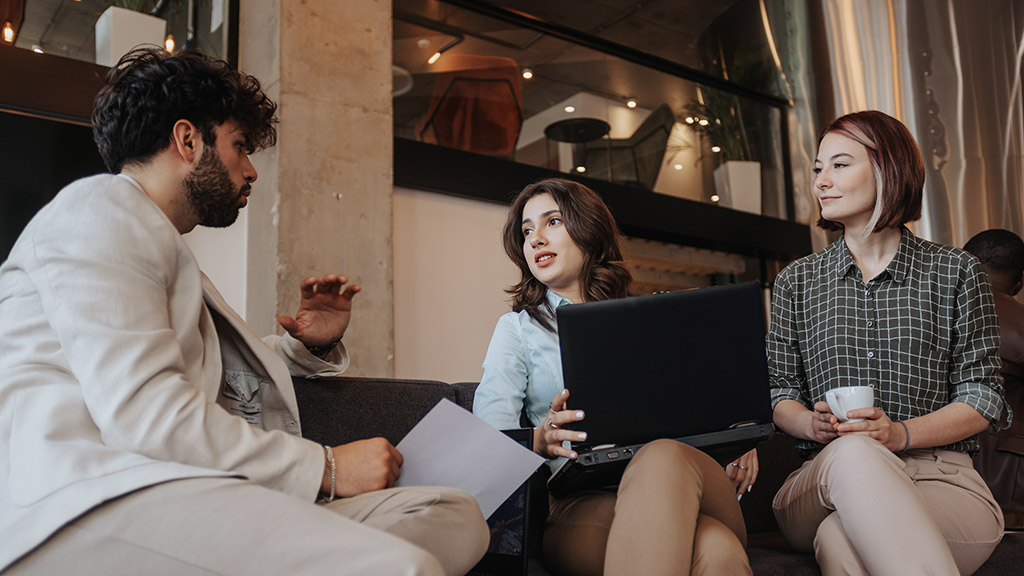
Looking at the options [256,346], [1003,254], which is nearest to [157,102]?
[256,346]

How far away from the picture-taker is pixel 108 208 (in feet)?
3.69

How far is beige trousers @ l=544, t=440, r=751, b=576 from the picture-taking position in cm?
131

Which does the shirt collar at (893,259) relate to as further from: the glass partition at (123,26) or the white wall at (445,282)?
the glass partition at (123,26)

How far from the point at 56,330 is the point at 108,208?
0.20 m

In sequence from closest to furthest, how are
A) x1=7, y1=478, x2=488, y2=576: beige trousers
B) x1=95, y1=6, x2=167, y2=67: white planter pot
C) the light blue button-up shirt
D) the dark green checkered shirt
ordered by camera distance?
x1=7, y1=478, x2=488, y2=576: beige trousers, the dark green checkered shirt, the light blue button-up shirt, x1=95, y1=6, x2=167, y2=67: white planter pot

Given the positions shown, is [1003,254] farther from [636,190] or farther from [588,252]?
[636,190]

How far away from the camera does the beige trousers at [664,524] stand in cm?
131

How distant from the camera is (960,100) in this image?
4.25m

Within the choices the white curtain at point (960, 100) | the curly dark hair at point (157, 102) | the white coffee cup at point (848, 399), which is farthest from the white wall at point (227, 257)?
the white curtain at point (960, 100)

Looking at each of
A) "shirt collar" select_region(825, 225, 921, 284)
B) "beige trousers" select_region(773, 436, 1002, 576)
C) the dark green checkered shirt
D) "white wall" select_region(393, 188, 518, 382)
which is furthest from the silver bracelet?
A: "white wall" select_region(393, 188, 518, 382)

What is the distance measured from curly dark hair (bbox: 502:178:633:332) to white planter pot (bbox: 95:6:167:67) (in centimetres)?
221

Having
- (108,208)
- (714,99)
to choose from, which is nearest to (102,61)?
(108,208)

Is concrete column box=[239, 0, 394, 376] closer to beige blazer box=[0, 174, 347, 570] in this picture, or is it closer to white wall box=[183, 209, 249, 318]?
white wall box=[183, 209, 249, 318]

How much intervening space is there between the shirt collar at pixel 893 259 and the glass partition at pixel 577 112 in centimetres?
255
